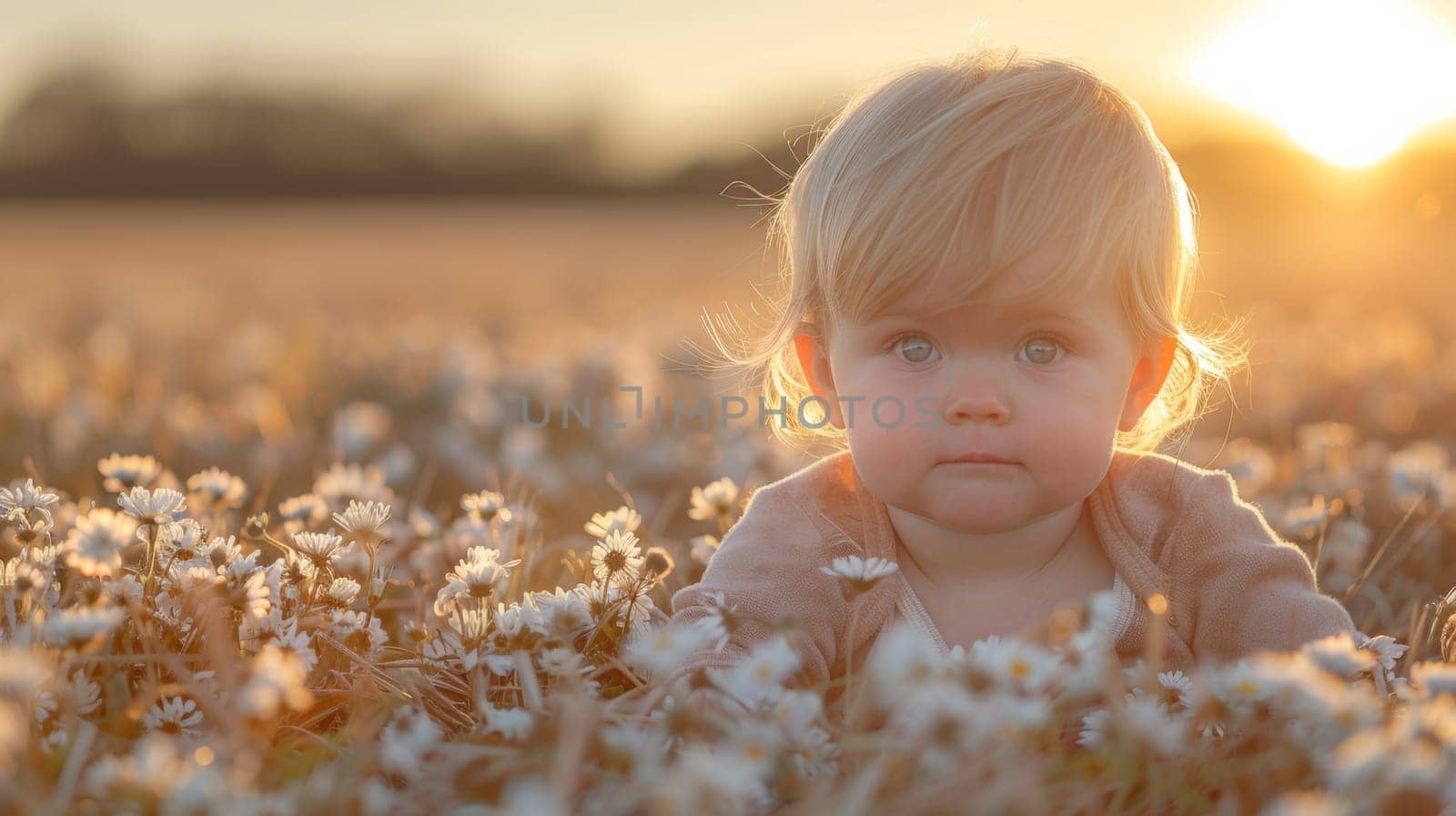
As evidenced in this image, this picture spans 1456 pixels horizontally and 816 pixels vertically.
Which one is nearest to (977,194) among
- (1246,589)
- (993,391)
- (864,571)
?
(993,391)

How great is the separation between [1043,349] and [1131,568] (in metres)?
0.55

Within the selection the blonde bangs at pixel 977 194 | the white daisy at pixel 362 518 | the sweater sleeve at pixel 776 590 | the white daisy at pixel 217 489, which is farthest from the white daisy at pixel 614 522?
the white daisy at pixel 217 489

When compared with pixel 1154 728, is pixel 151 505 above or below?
above

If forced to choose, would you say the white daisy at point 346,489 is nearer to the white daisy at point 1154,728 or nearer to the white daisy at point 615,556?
the white daisy at point 615,556

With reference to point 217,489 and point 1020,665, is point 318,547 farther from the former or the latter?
point 1020,665

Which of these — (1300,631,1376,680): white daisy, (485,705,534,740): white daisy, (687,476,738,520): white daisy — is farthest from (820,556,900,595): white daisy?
(687,476,738,520): white daisy

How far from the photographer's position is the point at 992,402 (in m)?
2.74

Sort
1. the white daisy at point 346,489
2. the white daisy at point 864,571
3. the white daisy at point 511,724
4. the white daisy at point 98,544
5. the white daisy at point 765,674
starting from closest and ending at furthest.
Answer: the white daisy at point 765,674 → the white daisy at point 511,724 → the white daisy at point 864,571 → the white daisy at point 98,544 → the white daisy at point 346,489

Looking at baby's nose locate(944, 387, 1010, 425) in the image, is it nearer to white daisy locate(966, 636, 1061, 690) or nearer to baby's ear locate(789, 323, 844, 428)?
baby's ear locate(789, 323, 844, 428)

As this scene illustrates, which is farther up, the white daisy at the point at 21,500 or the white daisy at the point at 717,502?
the white daisy at the point at 21,500

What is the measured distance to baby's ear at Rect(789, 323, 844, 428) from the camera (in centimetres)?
321

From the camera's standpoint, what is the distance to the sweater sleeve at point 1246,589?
115 inches

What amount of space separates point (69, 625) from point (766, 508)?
146cm

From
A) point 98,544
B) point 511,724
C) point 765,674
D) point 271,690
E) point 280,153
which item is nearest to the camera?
point 271,690
